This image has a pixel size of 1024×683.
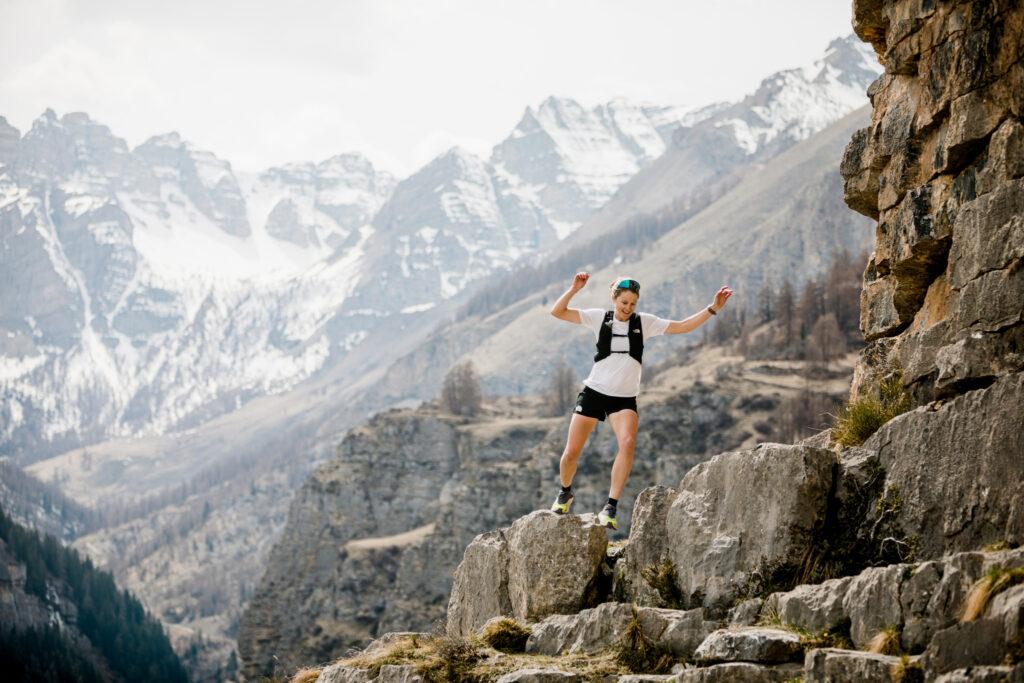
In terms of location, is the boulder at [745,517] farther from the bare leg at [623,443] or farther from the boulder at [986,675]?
the boulder at [986,675]

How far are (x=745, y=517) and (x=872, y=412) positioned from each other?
2.47 m

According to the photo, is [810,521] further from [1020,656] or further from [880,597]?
[1020,656]

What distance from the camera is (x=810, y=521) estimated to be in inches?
588

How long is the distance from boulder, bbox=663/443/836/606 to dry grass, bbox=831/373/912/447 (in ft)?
3.80

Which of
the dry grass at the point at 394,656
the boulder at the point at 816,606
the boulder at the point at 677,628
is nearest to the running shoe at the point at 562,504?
the dry grass at the point at 394,656

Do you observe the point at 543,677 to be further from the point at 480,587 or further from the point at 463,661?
the point at 480,587

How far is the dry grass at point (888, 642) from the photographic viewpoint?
12.0 m

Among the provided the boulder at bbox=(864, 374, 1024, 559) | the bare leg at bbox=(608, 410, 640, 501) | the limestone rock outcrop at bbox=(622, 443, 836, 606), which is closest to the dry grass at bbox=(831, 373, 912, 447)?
the boulder at bbox=(864, 374, 1024, 559)

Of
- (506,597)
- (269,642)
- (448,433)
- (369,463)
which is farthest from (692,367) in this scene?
(506,597)

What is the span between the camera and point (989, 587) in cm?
1142

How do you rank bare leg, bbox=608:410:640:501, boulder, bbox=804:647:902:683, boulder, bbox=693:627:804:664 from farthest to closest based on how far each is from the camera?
bare leg, bbox=608:410:640:501, boulder, bbox=693:627:804:664, boulder, bbox=804:647:902:683

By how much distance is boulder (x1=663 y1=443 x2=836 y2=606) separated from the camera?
14961 mm

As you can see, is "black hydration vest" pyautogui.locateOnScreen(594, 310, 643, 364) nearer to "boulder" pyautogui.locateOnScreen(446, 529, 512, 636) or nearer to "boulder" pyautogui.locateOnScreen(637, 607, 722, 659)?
"boulder" pyautogui.locateOnScreen(446, 529, 512, 636)

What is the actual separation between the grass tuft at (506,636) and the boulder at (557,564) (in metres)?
0.74
